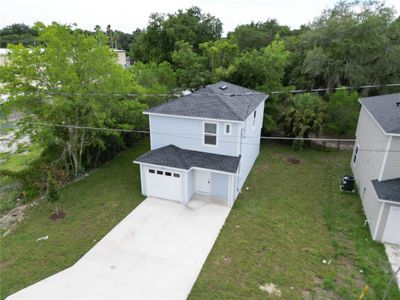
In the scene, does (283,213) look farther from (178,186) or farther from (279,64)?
(279,64)

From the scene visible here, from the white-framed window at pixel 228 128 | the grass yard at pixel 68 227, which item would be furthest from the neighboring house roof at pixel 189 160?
the grass yard at pixel 68 227

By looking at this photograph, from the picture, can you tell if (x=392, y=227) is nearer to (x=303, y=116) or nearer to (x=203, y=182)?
(x=203, y=182)

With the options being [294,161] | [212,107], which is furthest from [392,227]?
[212,107]

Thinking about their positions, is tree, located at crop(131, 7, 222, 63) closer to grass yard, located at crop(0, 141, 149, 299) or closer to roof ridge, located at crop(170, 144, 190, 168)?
roof ridge, located at crop(170, 144, 190, 168)

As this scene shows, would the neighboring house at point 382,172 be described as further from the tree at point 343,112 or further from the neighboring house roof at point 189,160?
the neighboring house roof at point 189,160

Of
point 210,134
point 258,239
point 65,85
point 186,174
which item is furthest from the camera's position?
point 65,85
